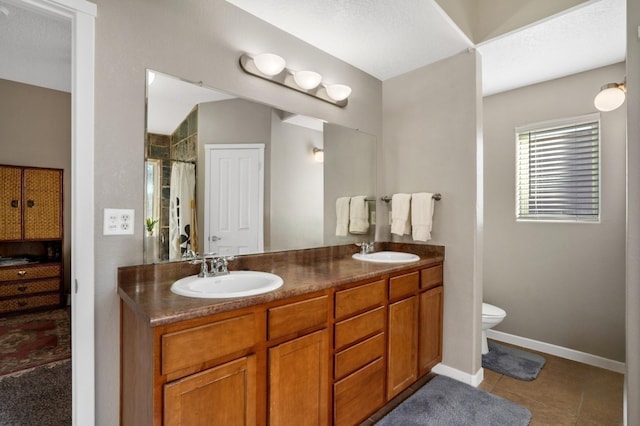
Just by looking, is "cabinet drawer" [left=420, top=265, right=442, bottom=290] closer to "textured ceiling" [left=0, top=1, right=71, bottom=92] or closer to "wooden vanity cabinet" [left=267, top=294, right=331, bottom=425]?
"wooden vanity cabinet" [left=267, top=294, right=331, bottom=425]

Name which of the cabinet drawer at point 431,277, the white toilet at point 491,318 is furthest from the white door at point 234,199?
the white toilet at point 491,318

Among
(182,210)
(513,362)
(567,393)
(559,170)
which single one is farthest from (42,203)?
(559,170)

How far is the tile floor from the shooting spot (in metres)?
1.82

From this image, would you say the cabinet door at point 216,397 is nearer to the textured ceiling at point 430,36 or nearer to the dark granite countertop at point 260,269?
the dark granite countertop at point 260,269

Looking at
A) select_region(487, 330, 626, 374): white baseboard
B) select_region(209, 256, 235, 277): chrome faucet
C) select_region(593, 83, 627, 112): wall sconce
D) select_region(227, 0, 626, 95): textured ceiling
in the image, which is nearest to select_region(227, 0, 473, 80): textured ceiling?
select_region(227, 0, 626, 95): textured ceiling

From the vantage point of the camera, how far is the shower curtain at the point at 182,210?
5.12 feet

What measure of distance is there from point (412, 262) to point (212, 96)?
1.60 metres

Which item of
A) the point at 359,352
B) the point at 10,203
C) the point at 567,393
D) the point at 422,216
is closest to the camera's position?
the point at 359,352

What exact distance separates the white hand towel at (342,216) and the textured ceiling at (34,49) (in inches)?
73.9

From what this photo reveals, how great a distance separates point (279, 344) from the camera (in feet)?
4.23

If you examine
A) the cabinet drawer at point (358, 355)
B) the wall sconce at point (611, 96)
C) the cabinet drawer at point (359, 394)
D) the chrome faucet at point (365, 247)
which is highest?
the wall sconce at point (611, 96)

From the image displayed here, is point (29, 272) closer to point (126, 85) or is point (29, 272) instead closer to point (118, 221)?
point (118, 221)

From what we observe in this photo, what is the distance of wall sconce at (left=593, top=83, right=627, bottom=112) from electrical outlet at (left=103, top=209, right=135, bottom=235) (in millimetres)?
A: 2753

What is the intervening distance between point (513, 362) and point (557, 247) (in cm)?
102
